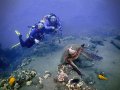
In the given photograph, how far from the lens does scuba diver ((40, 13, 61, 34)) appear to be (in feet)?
41.7

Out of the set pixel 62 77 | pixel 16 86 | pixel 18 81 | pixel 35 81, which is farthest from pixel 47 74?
pixel 16 86

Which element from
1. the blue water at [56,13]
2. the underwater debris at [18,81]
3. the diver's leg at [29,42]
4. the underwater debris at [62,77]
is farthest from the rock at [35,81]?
the blue water at [56,13]

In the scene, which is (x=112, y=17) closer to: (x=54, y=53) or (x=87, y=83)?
(x=54, y=53)

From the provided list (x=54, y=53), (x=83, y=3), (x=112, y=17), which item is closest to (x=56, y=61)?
(x=54, y=53)

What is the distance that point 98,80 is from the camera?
27.8 feet

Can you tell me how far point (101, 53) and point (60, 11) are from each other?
145 feet

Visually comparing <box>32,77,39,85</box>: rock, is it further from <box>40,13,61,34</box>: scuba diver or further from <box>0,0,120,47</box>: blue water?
<box>0,0,120,47</box>: blue water

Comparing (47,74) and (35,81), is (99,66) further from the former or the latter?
(35,81)

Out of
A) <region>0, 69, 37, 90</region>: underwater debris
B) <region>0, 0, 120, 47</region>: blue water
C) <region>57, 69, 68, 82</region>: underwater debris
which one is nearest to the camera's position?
<region>57, 69, 68, 82</region>: underwater debris

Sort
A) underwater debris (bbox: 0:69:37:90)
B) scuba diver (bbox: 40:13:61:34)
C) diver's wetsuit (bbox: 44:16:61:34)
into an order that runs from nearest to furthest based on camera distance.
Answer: underwater debris (bbox: 0:69:37:90) < scuba diver (bbox: 40:13:61:34) < diver's wetsuit (bbox: 44:16:61:34)

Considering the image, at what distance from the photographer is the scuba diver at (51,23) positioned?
41.7 ft

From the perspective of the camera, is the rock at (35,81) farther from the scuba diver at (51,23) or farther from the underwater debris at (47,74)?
the scuba diver at (51,23)

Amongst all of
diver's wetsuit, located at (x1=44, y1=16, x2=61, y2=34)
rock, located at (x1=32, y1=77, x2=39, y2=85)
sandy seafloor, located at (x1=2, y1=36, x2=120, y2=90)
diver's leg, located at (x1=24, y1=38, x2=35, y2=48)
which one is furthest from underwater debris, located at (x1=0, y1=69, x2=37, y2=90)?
diver's wetsuit, located at (x1=44, y1=16, x2=61, y2=34)

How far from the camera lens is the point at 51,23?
13.3m
